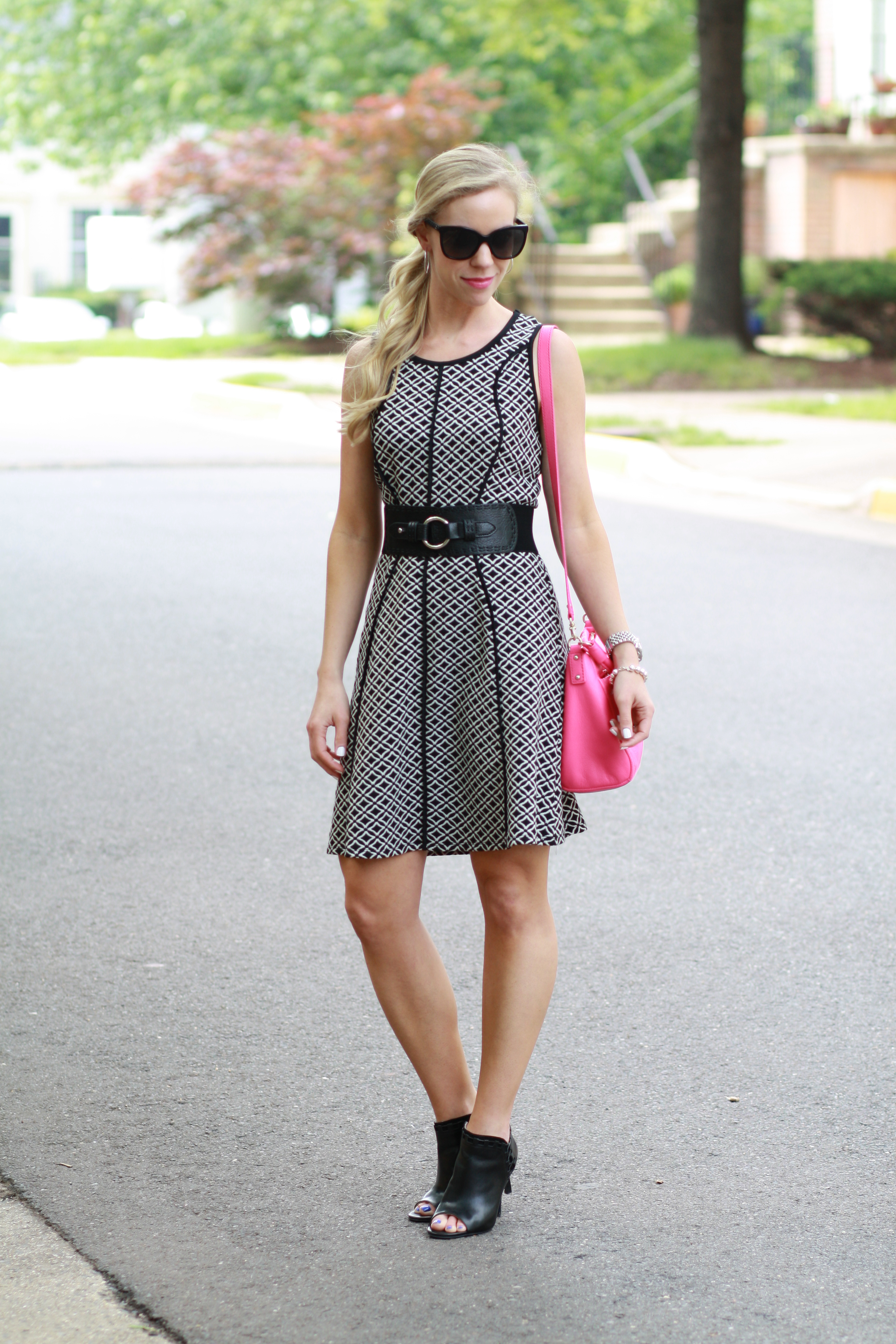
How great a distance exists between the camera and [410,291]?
3.20 m

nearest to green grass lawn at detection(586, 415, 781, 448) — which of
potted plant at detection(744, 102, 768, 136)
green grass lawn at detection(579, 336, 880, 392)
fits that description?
green grass lawn at detection(579, 336, 880, 392)

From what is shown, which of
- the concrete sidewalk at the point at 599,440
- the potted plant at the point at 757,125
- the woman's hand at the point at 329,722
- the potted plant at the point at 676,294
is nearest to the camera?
the woman's hand at the point at 329,722

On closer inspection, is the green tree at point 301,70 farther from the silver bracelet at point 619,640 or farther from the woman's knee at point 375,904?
the woman's knee at point 375,904

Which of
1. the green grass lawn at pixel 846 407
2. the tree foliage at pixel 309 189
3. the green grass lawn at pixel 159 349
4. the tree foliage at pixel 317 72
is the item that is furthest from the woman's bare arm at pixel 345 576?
the tree foliage at pixel 317 72

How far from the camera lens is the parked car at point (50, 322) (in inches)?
1594

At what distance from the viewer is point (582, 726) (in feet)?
10.4

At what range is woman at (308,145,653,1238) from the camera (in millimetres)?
3105

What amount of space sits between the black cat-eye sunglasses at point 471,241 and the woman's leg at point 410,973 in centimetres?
104

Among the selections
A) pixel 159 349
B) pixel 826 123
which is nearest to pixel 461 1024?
pixel 159 349

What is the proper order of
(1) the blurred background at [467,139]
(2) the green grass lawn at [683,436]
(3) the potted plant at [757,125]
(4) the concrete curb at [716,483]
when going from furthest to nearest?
(3) the potted plant at [757,125]
(1) the blurred background at [467,139]
(2) the green grass lawn at [683,436]
(4) the concrete curb at [716,483]

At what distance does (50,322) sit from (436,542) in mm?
39761

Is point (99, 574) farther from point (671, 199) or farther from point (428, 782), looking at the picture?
point (671, 199)

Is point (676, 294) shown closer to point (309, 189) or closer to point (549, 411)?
point (309, 189)

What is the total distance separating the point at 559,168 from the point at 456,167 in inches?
1218
